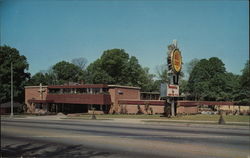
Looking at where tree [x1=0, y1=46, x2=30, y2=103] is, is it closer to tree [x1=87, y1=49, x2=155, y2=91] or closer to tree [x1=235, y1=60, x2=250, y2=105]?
tree [x1=87, y1=49, x2=155, y2=91]

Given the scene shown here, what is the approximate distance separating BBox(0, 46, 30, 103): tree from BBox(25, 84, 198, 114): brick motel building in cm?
263

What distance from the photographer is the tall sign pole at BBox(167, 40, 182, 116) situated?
138 feet

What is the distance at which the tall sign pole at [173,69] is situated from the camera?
4203 centimetres

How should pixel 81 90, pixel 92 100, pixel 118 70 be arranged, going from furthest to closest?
1. pixel 118 70
2. pixel 81 90
3. pixel 92 100

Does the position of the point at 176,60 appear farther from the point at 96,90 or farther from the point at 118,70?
the point at 118,70

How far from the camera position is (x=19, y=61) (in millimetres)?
57062

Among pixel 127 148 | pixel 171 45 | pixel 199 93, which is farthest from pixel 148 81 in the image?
pixel 127 148

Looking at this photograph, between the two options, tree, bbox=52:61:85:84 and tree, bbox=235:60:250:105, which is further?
tree, bbox=52:61:85:84

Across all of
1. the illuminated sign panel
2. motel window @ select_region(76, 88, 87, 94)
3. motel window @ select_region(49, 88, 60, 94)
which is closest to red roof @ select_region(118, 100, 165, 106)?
motel window @ select_region(76, 88, 87, 94)

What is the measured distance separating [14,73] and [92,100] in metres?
17.0

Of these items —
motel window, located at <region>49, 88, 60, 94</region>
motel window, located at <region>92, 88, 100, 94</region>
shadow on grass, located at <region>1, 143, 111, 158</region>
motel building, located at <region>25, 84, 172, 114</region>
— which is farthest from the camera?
motel window, located at <region>49, 88, 60, 94</region>

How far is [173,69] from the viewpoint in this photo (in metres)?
42.2

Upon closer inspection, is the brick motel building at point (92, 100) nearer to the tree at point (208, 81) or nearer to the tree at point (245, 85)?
the tree at point (245, 85)

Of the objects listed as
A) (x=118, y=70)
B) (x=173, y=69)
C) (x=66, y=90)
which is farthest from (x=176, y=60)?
(x=118, y=70)
